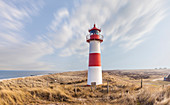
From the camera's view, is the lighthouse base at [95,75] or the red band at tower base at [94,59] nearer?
the lighthouse base at [95,75]

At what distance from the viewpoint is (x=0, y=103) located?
7027 millimetres

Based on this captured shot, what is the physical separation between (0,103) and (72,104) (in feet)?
15.8

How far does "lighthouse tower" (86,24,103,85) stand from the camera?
14.5 meters

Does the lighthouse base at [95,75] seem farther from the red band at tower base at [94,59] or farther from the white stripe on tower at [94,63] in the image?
the red band at tower base at [94,59]

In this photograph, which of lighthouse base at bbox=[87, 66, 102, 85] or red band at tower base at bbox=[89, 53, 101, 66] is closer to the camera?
lighthouse base at bbox=[87, 66, 102, 85]

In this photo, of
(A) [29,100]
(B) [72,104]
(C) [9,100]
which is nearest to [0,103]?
(C) [9,100]

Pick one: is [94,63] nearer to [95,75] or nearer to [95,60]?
A: [95,60]

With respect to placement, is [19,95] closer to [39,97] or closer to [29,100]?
[29,100]

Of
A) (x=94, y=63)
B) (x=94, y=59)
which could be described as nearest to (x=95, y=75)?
(x=94, y=63)

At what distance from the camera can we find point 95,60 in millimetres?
14641

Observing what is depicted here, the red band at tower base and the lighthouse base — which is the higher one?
the red band at tower base

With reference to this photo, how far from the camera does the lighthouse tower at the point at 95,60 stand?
14.5 m

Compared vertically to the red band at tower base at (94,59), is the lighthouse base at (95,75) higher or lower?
lower

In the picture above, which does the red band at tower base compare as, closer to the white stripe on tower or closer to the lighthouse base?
the white stripe on tower
